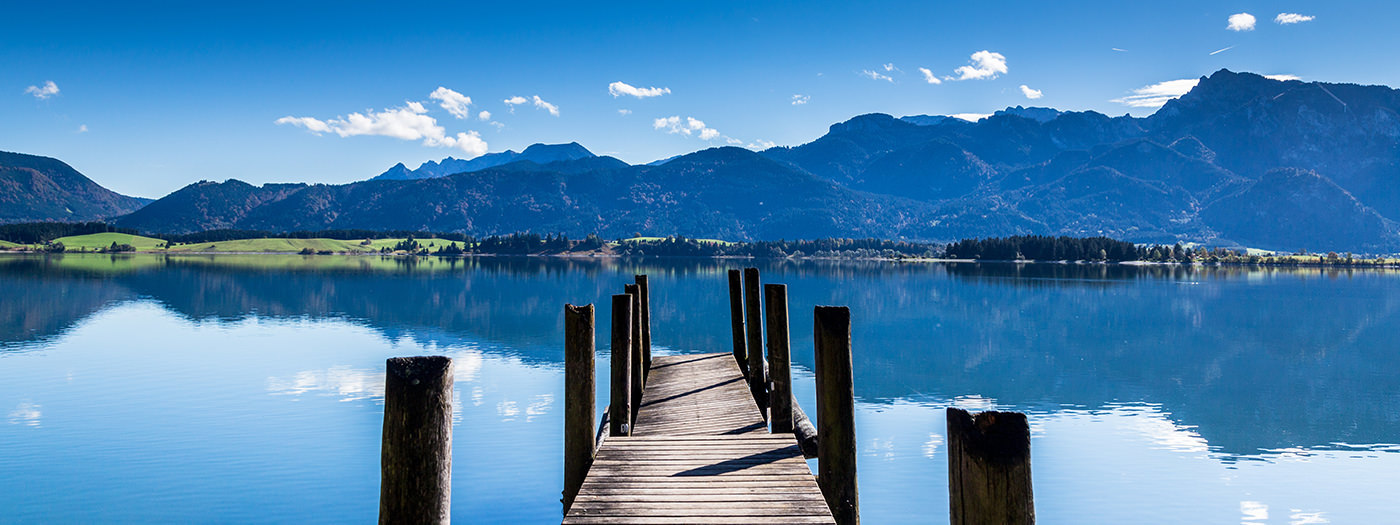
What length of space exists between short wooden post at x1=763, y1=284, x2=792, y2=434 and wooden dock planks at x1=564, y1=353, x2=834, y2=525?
0.39 metres

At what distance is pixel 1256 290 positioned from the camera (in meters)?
99.8

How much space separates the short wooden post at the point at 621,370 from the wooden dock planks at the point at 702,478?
920 millimetres

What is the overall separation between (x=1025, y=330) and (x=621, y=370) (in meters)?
50.5

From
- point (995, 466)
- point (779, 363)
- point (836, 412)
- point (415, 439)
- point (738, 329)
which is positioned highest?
point (415, 439)

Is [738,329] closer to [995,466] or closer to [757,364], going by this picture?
[757,364]

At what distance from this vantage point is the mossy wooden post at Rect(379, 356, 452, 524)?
20.6 feet

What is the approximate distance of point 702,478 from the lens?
32.6 ft

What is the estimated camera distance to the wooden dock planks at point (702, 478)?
8.66m

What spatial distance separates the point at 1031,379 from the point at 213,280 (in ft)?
334

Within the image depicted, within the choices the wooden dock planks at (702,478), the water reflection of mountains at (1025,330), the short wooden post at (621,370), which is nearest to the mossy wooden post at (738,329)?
the wooden dock planks at (702,478)

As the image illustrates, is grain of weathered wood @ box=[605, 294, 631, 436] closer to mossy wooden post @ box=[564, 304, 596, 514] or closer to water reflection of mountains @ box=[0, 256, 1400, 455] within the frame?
mossy wooden post @ box=[564, 304, 596, 514]

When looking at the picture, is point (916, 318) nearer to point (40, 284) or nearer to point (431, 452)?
point (431, 452)

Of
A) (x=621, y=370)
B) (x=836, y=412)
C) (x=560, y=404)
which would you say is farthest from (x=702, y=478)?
(x=560, y=404)

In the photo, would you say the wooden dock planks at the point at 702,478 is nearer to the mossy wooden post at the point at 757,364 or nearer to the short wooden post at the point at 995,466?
the short wooden post at the point at 995,466
